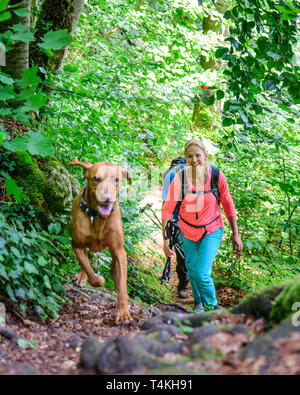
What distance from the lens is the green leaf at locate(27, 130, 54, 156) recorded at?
3.13 meters

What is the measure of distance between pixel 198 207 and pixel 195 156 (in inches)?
25.8

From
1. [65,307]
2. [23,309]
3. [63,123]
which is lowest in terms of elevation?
[65,307]

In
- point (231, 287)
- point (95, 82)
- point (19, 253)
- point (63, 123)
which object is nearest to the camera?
point (19, 253)

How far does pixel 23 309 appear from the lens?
3.07 meters

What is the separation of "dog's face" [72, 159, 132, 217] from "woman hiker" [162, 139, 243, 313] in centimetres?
106

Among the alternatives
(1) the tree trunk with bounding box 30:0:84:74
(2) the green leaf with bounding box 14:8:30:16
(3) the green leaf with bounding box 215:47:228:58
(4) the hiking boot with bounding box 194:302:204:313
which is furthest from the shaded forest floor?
(1) the tree trunk with bounding box 30:0:84:74

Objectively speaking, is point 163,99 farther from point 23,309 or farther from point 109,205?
point 23,309

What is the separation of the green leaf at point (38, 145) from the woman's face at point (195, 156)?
211 cm

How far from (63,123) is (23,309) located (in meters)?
3.86

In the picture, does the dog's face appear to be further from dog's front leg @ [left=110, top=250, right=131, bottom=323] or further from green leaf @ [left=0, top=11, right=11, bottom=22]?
green leaf @ [left=0, top=11, right=11, bottom=22]

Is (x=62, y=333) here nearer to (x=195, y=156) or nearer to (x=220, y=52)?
(x=195, y=156)

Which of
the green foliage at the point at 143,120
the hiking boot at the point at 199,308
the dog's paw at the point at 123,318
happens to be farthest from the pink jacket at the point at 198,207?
the dog's paw at the point at 123,318
